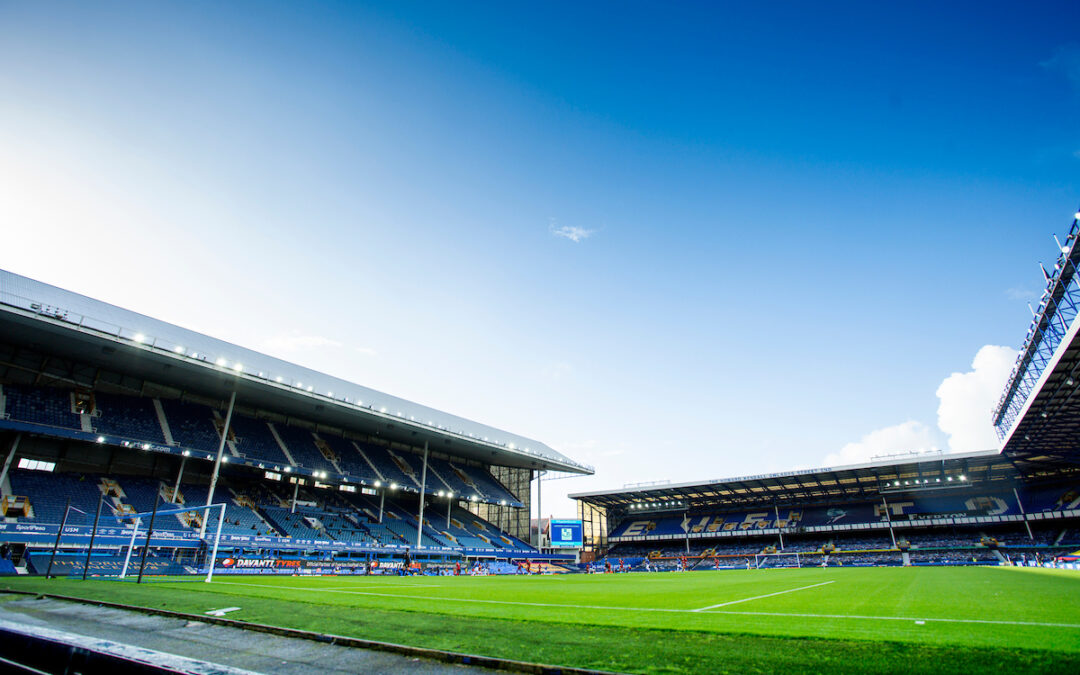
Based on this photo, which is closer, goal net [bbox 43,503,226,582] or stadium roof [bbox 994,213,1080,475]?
stadium roof [bbox 994,213,1080,475]

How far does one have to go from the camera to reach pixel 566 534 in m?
53.7

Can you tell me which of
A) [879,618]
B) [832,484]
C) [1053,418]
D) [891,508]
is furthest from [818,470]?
[879,618]

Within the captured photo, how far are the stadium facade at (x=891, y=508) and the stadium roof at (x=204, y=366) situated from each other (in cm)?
1998

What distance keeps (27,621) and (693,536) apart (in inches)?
2509

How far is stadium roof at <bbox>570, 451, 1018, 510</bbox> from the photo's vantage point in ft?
154

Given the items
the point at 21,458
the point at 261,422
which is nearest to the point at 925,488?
the point at 261,422

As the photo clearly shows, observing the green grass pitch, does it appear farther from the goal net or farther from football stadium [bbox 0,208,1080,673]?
the goal net

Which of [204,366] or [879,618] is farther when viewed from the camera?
[204,366]

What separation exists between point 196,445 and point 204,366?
6.63 metres

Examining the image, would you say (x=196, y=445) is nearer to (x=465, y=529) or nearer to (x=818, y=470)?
(x=465, y=529)

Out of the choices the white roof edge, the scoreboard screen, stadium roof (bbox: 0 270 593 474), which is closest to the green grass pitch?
stadium roof (bbox: 0 270 593 474)

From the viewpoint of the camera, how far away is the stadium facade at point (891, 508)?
36438mm

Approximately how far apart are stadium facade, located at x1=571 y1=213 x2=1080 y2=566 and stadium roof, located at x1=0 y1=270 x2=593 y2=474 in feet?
65.5

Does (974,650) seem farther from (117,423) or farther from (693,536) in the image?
(693,536)
